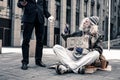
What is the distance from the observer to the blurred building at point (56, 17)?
27.6 metres

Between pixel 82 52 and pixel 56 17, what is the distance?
29720mm

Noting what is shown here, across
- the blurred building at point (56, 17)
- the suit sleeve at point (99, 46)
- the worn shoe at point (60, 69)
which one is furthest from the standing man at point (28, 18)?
the blurred building at point (56, 17)

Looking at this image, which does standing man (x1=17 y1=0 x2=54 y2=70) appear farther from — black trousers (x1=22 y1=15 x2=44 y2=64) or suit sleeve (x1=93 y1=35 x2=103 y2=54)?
suit sleeve (x1=93 y1=35 x2=103 y2=54)

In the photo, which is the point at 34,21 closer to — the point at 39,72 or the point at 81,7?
the point at 39,72

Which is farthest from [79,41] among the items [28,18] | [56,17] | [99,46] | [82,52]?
→ [56,17]

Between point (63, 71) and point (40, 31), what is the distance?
1.38 m

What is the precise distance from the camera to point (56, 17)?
35.7m

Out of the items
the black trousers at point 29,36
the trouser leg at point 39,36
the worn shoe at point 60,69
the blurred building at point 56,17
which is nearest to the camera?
the worn shoe at point 60,69

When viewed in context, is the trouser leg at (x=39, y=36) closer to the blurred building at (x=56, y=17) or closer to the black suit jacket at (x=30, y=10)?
the black suit jacket at (x=30, y=10)

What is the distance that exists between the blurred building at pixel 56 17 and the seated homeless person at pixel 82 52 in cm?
1464

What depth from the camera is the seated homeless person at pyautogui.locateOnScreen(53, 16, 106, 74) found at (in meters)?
5.84

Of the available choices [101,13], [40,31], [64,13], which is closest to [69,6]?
[64,13]

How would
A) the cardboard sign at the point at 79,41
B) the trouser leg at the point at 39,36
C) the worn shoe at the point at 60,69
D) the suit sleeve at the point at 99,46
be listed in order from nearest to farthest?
the worn shoe at the point at 60,69 → the suit sleeve at the point at 99,46 → the cardboard sign at the point at 79,41 → the trouser leg at the point at 39,36

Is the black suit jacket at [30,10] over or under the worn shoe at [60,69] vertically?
over
